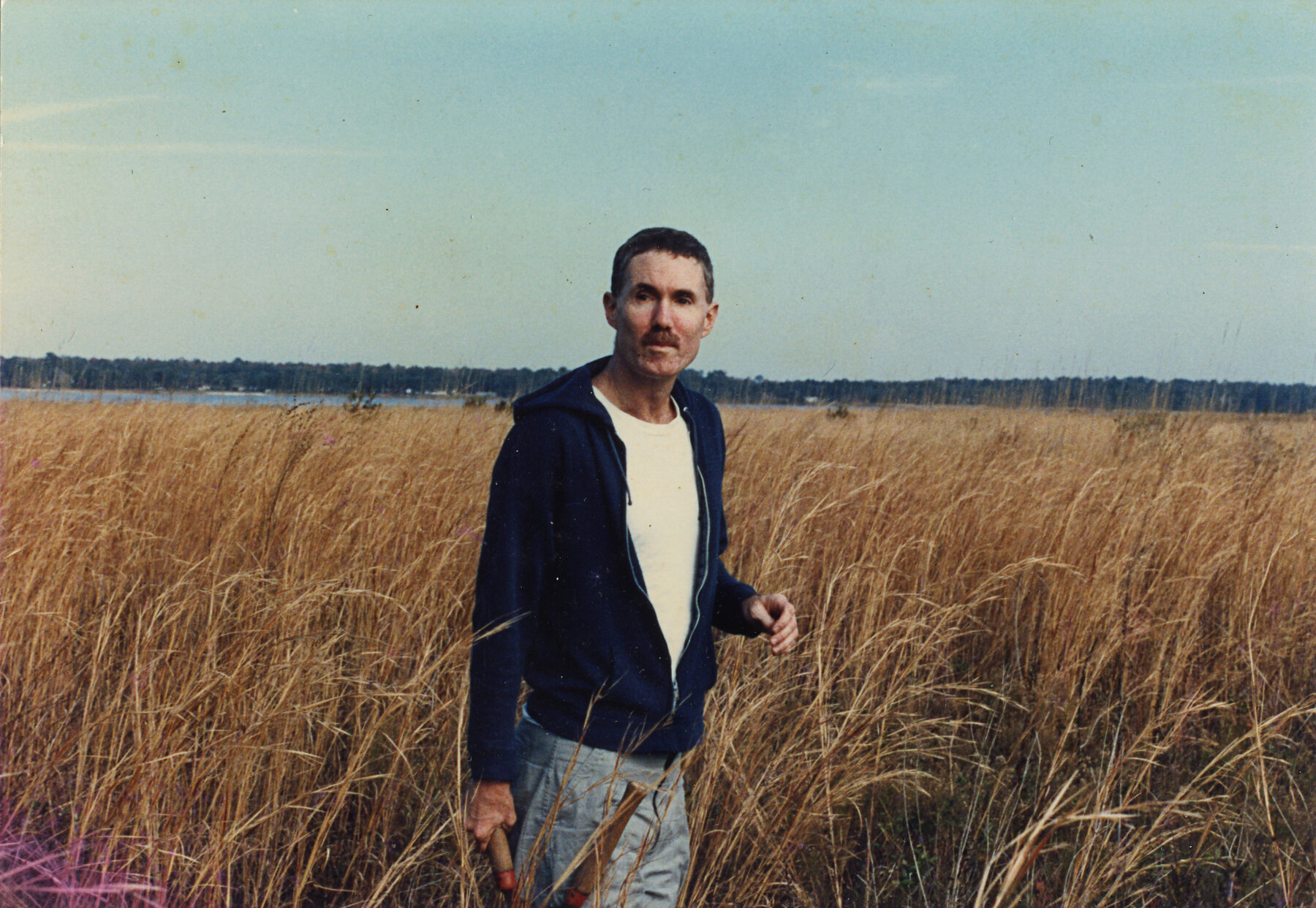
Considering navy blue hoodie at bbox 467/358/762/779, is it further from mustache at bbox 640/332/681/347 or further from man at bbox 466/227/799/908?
mustache at bbox 640/332/681/347

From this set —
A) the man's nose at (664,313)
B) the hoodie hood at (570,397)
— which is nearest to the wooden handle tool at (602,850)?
the hoodie hood at (570,397)

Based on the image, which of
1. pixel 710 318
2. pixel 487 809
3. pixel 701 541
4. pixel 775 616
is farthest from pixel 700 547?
pixel 487 809

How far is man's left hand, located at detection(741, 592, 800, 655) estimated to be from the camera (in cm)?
134

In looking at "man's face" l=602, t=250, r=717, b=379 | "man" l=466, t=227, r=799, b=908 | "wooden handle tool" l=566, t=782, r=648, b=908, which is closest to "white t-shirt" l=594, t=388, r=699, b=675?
"man" l=466, t=227, r=799, b=908

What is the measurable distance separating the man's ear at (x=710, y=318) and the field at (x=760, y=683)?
80 centimetres

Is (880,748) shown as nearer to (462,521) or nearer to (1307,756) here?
(1307,756)

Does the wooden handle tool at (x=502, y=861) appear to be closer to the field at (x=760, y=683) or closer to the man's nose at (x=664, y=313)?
the field at (x=760, y=683)

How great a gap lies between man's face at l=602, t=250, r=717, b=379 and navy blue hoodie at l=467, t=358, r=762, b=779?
0.39 ft

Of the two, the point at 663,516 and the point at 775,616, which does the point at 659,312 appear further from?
the point at 775,616

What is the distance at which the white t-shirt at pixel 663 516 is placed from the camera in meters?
1.32

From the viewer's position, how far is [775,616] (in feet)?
4.59

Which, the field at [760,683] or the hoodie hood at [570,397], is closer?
the hoodie hood at [570,397]

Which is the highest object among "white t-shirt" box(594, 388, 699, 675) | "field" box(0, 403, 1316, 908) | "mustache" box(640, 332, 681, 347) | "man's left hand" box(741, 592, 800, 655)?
"mustache" box(640, 332, 681, 347)

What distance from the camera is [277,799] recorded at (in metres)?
1.83
